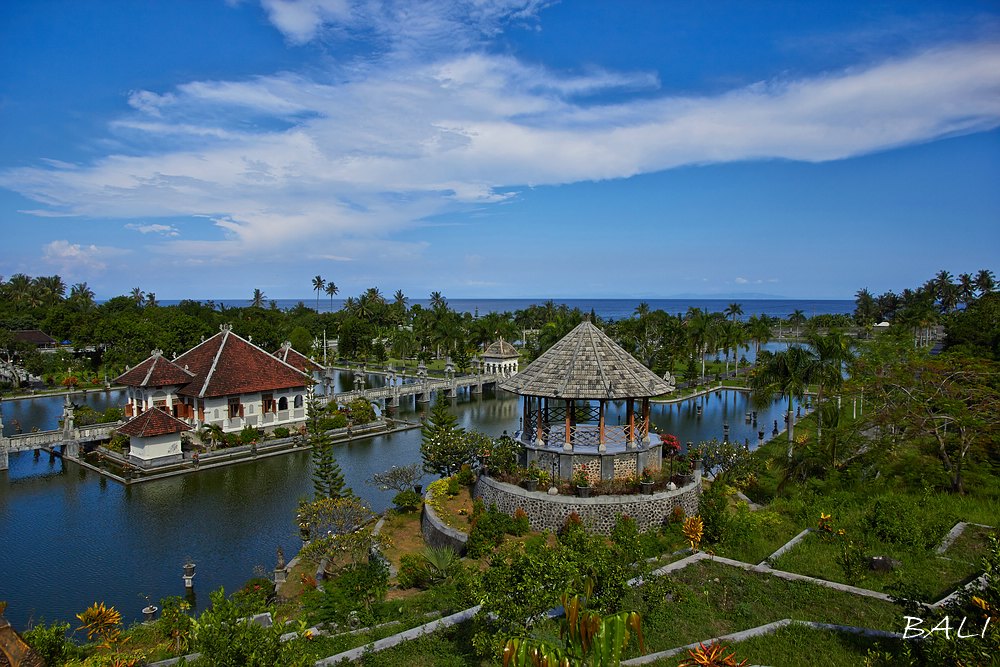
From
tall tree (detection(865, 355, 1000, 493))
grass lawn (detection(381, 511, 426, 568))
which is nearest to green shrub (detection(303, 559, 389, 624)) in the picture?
grass lawn (detection(381, 511, 426, 568))

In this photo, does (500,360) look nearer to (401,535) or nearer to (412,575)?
(401,535)

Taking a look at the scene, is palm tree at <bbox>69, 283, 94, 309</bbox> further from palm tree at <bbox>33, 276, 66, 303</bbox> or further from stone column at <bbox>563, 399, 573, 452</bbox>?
stone column at <bbox>563, 399, 573, 452</bbox>

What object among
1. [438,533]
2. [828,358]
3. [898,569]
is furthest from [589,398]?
[828,358]

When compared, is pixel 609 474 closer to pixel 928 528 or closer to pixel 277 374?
pixel 928 528

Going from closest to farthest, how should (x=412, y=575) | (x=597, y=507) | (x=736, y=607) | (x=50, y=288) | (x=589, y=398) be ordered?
(x=736, y=607) → (x=412, y=575) → (x=597, y=507) → (x=589, y=398) → (x=50, y=288)

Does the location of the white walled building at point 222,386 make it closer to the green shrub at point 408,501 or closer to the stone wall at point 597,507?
the green shrub at point 408,501

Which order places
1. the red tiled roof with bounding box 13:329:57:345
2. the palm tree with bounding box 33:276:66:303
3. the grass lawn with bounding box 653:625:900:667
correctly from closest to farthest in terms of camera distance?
the grass lawn with bounding box 653:625:900:667 → the red tiled roof with bounding box 13:329:57:345 → the palm tree with bounding box 33:276:66:303
